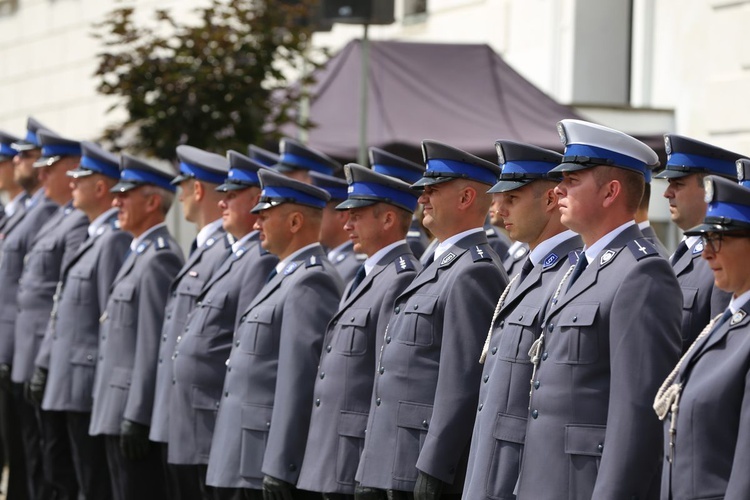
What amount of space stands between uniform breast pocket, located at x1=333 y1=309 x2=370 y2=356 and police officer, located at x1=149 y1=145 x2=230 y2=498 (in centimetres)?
131

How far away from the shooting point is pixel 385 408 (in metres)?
5.70

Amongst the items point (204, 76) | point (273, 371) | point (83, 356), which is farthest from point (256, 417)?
point (204, 76)

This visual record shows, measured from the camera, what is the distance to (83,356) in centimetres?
811

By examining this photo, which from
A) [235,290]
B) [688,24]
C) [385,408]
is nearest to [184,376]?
[235,290]

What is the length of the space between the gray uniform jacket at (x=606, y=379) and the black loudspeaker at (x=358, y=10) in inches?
Result: 216

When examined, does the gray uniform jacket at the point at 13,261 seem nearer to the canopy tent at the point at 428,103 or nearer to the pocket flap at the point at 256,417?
the canopy tent at the point at 428,103

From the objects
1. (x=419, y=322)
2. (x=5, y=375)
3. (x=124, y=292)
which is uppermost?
(x=419, y=322)

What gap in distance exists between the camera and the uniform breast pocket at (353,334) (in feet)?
19.9

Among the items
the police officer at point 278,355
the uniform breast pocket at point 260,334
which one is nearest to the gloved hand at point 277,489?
the police officer at point 278,355

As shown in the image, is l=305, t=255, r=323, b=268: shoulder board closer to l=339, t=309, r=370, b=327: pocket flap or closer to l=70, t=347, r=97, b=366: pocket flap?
l=339, t=309, r=370, b=327: pocket flap

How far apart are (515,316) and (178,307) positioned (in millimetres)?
2680

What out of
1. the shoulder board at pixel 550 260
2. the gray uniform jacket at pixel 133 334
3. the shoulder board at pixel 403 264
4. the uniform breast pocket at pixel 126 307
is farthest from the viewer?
the uniform breast pocket at pixel 126 307

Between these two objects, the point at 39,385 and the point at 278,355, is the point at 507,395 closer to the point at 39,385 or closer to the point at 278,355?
the point at 278,355

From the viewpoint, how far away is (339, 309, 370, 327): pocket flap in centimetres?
607
